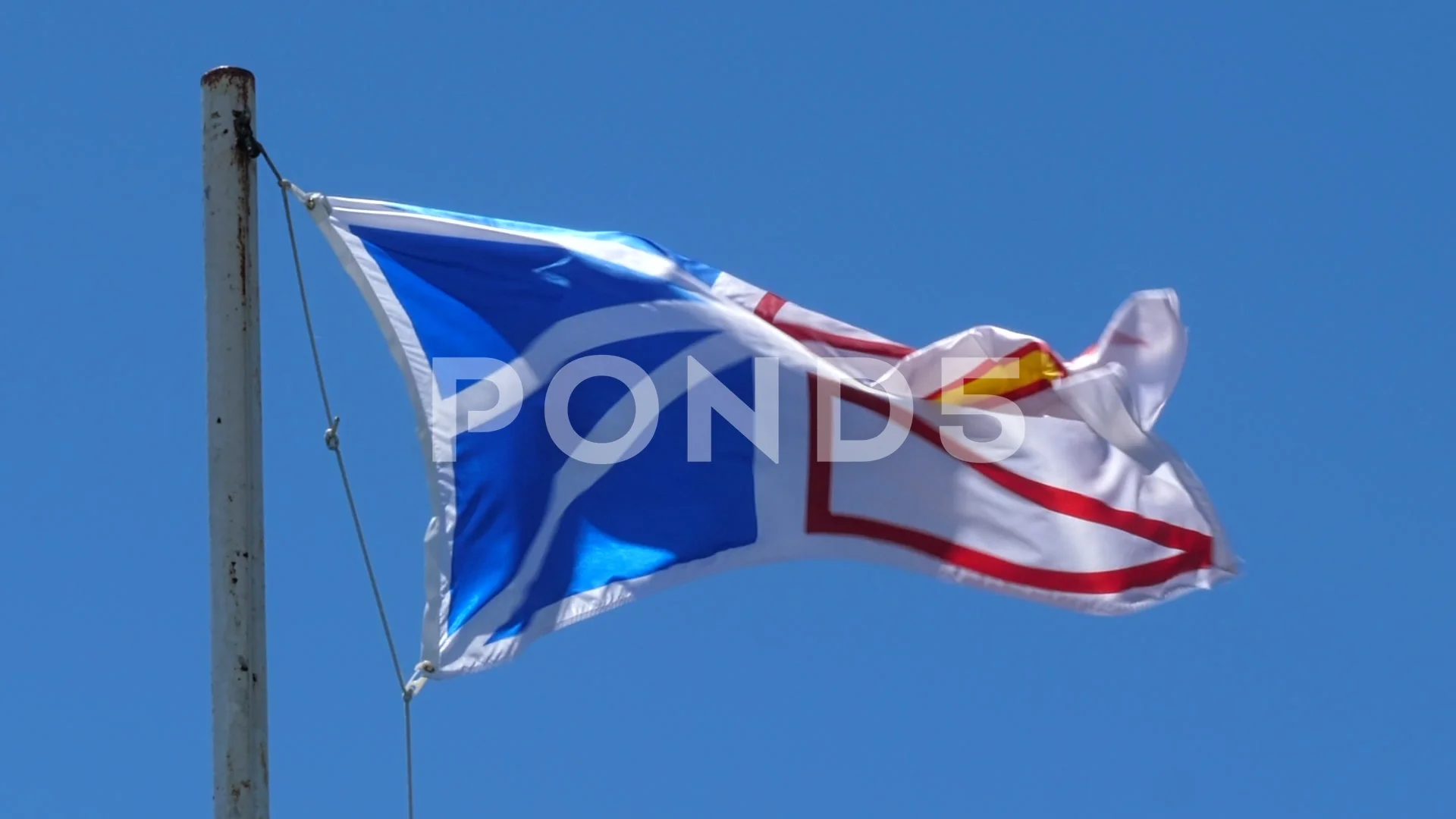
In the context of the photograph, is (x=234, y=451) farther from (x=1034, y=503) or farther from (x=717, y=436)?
A: (x=1034, y=503)

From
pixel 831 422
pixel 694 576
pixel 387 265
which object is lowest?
pixel 694 576

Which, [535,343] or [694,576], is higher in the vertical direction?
[535,343]

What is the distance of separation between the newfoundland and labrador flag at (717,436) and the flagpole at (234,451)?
4.62 feet

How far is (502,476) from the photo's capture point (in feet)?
36.9

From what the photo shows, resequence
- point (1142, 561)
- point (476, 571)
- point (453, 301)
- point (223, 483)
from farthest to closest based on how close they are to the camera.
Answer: point (1142, 561) < point (453, 301) < point (476, 571) < point (223, 483)

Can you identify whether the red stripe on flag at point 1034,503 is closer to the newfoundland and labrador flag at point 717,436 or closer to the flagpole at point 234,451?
the newfoundland and labrador flag at point 717,436

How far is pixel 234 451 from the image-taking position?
30.7 ft

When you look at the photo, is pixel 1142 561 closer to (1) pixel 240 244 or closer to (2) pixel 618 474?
(2) pixel 618 474

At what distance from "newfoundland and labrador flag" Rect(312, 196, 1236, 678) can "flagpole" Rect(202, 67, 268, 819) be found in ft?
4.62

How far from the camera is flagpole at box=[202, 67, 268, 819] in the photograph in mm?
9094

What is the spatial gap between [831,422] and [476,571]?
101 inches

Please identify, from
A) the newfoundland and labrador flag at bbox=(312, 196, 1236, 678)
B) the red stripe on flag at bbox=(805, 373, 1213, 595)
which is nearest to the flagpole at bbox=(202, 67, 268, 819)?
the newfoundland and labrador flag at bbox=(312, 196, 1236, 678)

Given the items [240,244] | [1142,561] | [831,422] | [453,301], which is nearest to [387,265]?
[453,301]

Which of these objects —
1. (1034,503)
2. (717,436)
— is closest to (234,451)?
(717,436)
